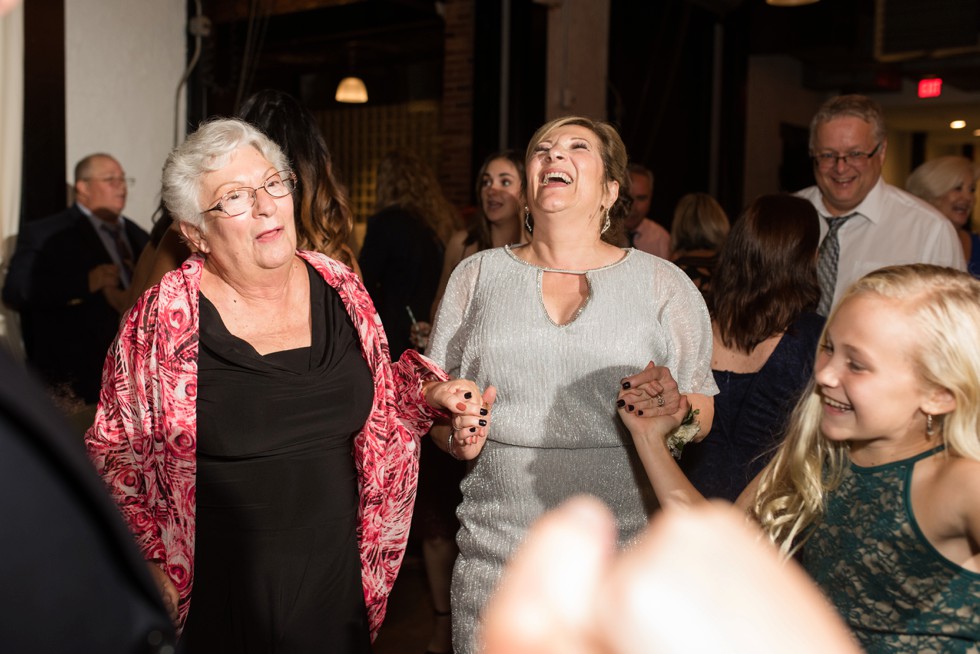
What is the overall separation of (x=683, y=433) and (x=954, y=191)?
3.58 metres

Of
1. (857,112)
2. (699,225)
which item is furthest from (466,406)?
(699,225)

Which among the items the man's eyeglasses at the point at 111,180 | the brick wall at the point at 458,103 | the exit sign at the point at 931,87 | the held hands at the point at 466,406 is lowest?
the held hands at the point at 466,406

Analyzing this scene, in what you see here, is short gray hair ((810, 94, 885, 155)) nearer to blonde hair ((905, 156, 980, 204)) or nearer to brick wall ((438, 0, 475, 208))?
blonde hair ((905, 156, 980, 204))

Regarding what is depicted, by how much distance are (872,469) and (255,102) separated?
1837 mm

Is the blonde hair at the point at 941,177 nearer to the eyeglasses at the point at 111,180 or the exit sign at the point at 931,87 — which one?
the eyeglasses at the point at 111,180

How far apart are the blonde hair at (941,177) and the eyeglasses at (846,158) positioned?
1672 millimetres

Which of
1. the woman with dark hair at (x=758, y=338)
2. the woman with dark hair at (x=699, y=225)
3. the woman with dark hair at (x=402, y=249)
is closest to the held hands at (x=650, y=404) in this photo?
the woman with dark hair at (x=758, y=338)

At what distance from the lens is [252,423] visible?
1877mm

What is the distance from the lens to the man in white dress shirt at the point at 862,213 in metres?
3.38

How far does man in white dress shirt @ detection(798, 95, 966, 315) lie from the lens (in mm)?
3381

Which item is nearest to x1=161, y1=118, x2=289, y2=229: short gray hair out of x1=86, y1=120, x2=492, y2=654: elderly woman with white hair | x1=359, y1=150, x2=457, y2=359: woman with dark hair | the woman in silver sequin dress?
x1=86, y1=120, x2=492, y2=654: elderly woman with white hair

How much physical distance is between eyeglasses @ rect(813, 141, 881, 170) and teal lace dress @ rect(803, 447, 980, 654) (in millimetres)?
2154

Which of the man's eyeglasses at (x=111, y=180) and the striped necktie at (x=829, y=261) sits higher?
the man's eyeglasses at (x=111, y=180)

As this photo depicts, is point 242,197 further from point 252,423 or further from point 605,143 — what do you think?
point 605,143
